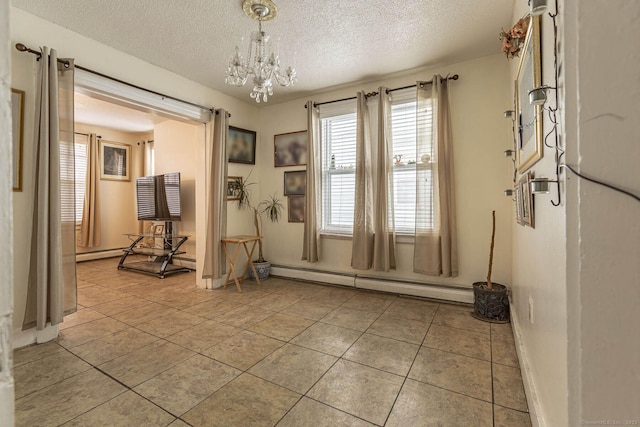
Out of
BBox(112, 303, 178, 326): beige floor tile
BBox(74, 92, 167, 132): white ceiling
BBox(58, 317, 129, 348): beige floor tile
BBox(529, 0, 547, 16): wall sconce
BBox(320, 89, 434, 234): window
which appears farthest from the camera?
BBox(74, 92, 167, 132): white ceiling

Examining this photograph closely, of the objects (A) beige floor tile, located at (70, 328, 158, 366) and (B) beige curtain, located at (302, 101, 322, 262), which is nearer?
(A) beige floor tile, located at (70, 328, 158, 366)

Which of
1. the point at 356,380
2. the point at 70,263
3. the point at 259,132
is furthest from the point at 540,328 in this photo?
the point at 259,132

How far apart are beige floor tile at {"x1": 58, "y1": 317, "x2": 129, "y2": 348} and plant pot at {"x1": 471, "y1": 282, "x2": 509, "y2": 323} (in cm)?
332

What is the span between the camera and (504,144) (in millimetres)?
3045

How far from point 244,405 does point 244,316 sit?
133cm

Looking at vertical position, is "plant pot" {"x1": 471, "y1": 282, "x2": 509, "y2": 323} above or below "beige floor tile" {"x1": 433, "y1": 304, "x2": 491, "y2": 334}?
above

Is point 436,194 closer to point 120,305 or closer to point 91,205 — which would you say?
point 120,305

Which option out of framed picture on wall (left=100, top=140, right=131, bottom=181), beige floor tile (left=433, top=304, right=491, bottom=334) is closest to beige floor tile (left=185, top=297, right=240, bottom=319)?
beige floor tile (left=433, top=304, right=491, bottom=334)

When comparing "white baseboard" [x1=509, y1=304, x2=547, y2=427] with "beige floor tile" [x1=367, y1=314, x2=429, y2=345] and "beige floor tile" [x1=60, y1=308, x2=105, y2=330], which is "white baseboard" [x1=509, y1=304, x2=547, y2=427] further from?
"beige floor tile" [x1=60, y1=308, x2=105, y2=330]

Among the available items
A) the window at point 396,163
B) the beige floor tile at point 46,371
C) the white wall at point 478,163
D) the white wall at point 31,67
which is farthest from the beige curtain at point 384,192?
the beige floor tile at point 46,371

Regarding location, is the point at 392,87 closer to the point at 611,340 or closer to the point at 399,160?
the point at 399,160

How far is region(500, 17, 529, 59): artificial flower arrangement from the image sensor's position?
1719 mm

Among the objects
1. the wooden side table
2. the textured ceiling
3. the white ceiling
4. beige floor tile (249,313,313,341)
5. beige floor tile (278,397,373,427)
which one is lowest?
beige floor tile (278,397,373,427)

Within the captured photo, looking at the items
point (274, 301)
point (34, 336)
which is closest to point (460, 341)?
point (274, 301)
